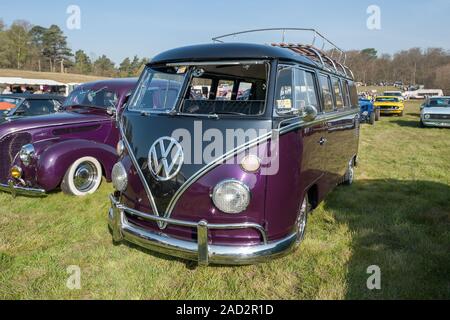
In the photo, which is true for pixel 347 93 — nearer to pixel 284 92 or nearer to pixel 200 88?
pixel 200 88

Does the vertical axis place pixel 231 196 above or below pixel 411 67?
below

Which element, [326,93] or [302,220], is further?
[326,93]

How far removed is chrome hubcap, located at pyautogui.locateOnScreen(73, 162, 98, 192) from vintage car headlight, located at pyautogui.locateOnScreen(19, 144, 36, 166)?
702mm

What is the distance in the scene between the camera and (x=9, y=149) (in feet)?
18.3

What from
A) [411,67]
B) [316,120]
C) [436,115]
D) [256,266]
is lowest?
[256,266]

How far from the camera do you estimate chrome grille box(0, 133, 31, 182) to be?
219 inches

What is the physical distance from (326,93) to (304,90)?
3.20 ft

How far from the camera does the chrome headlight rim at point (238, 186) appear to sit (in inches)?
114

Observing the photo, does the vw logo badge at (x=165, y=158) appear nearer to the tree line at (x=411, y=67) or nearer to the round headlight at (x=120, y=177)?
the round headlight at (x=120, y=177)

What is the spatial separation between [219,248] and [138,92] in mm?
2017

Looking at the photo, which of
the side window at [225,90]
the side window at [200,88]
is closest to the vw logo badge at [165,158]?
the side window at [200,88]

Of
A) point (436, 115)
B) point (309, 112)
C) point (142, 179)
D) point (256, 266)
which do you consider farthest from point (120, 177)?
point (436, 115)

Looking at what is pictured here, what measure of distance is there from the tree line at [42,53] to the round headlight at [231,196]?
2722 inches
